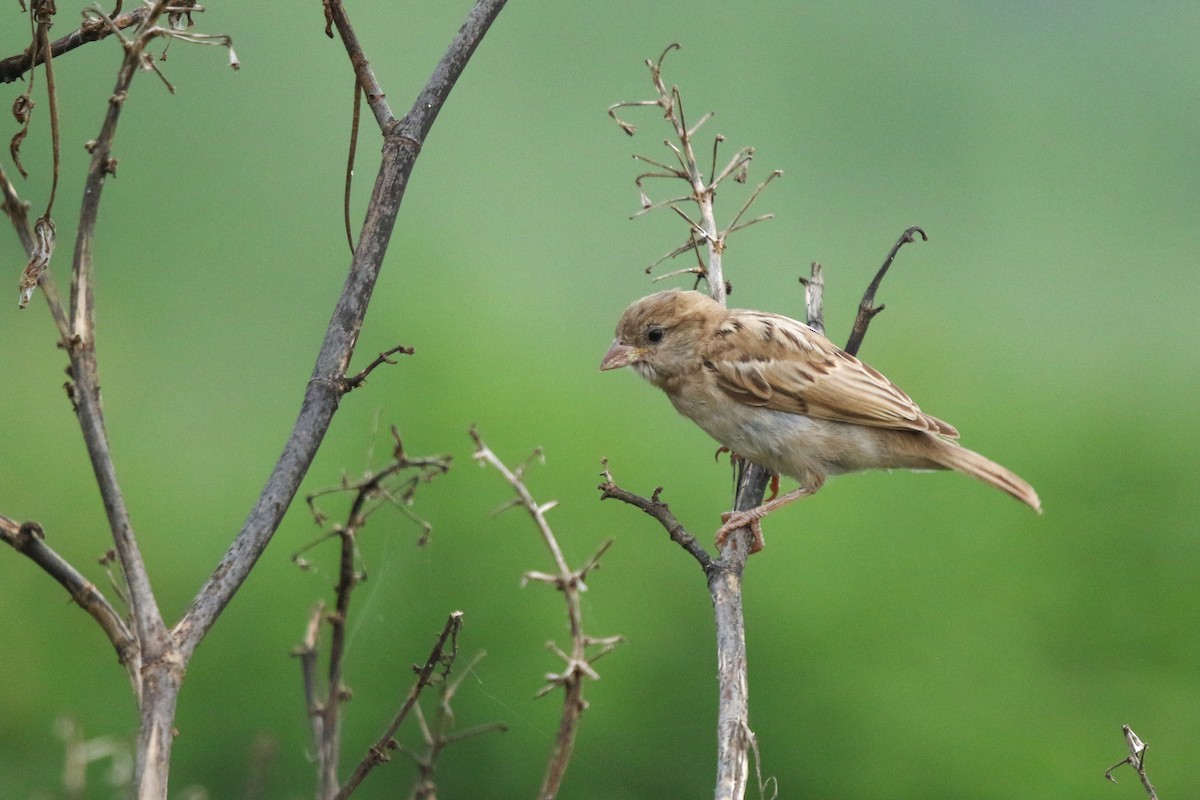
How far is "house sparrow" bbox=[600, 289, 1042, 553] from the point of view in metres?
3.34

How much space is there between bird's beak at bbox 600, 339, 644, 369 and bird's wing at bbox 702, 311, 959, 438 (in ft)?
0.68

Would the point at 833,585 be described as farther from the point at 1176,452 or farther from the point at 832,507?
the point at 1176,452

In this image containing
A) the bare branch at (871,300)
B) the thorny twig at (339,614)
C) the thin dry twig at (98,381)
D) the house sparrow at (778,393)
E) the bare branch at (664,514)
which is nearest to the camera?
the thin dry twig at (98,381)

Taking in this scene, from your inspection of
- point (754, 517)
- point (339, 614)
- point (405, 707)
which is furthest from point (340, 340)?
point (754, 517)

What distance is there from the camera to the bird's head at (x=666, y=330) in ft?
11.5

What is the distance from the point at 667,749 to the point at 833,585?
1143 mm

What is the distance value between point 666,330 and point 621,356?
0.16m

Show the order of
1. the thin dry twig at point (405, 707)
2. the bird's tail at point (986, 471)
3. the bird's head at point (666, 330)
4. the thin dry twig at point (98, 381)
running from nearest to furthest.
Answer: the thin dry twig at point (98, 381) → the thin dry twig at point (405, 707) → the bird's tail at point (986, 471) → the bird's head at point (666, 330)

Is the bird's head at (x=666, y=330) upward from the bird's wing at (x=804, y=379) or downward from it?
upward

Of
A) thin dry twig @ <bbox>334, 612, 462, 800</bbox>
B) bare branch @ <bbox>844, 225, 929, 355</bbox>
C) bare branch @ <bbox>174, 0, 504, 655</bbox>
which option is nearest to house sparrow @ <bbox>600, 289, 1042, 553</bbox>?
bare branch @ <bbox>844, 225, 929, 355</bbox>

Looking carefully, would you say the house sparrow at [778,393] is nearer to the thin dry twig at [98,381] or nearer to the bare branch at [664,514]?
the bare branch at [664,514]

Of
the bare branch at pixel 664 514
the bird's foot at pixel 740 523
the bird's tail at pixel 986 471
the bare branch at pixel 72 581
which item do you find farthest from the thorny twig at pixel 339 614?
the bird's tail at pixel 986 471

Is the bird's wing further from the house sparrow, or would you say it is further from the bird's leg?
the bird's leg

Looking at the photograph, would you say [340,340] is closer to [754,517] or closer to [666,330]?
[754,517]
